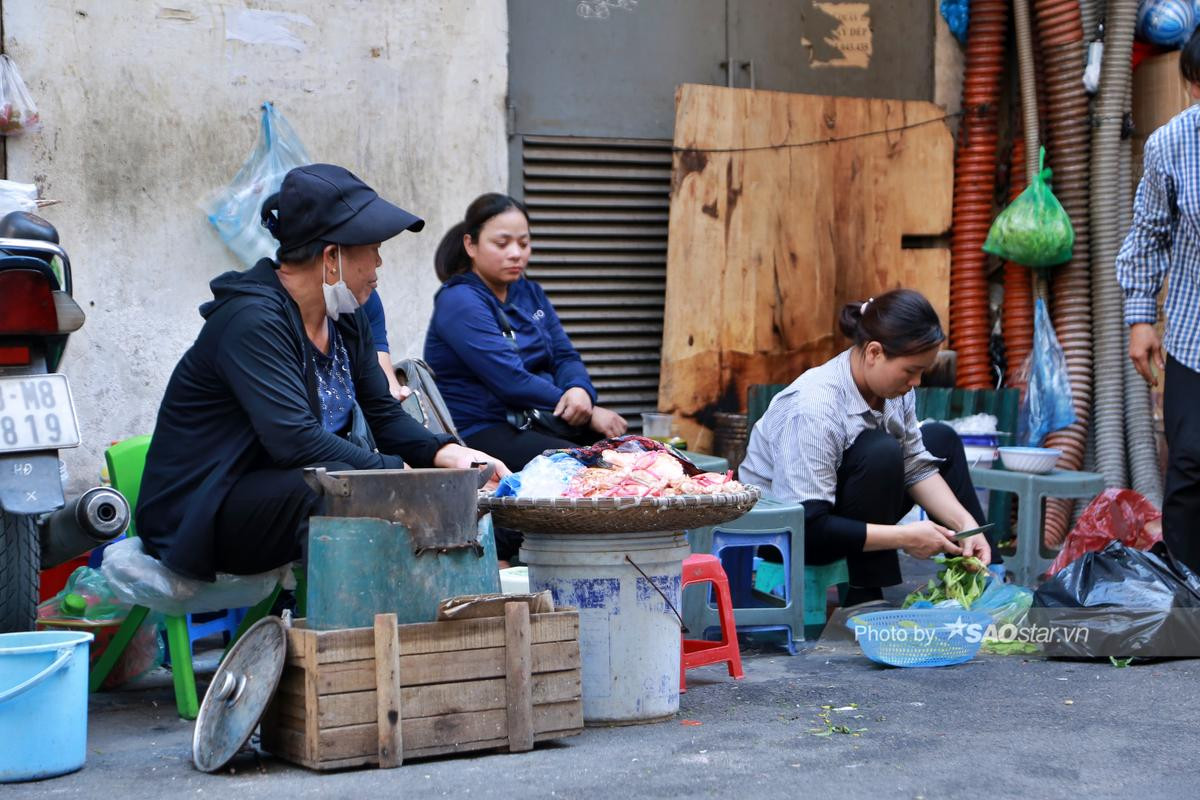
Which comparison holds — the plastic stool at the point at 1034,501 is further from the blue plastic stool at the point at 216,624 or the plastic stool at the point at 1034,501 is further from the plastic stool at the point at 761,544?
the blue plastic stool at the point at 216,624

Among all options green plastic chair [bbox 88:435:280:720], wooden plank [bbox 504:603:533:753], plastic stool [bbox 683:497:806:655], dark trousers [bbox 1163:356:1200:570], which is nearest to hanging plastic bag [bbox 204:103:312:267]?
green plastic chair [bbox 88:435:280:720]

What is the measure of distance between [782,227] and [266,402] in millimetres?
4281

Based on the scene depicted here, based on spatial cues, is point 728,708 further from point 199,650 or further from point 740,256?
point 740,256

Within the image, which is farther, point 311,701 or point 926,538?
point 926,538

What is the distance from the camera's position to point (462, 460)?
4203mm

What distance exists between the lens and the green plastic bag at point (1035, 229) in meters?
7.28

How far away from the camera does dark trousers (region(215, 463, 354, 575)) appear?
149 inches

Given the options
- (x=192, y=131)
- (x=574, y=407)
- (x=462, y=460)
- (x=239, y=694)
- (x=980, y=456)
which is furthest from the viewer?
(x=980, y=456)

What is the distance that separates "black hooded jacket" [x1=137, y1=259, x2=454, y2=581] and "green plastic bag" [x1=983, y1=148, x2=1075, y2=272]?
437 centimetres

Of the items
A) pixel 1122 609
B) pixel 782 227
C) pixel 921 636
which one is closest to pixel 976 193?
pixel 782 227

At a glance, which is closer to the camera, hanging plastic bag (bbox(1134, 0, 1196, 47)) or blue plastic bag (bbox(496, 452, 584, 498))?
blue plastic bag (bbox(496, 452, 584, 498))

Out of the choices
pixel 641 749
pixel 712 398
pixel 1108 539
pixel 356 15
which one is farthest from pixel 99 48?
pixel 1108 539

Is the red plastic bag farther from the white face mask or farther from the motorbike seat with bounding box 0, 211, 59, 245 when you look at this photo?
the motorbike seat with bounding box 0, 211, 59, 245

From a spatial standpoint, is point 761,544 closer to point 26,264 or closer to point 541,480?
point 541,480
